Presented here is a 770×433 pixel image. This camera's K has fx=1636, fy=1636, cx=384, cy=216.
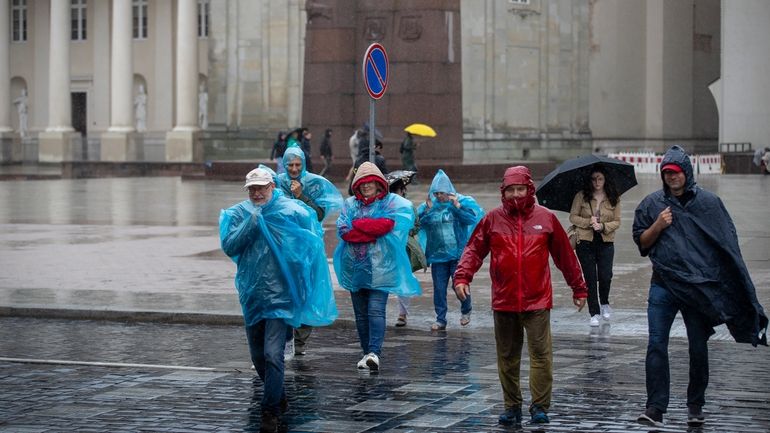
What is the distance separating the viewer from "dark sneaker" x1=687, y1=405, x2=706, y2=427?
9.14 meters

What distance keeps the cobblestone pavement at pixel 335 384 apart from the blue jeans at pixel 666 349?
0.61 ft

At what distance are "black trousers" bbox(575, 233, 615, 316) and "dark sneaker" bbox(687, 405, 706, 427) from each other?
4726 millimetres

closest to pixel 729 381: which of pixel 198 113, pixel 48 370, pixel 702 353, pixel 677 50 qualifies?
pixel 702 353

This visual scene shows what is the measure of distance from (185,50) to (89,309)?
54.4m

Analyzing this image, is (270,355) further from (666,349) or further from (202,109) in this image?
(202,109)

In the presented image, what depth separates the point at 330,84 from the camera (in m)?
33.5

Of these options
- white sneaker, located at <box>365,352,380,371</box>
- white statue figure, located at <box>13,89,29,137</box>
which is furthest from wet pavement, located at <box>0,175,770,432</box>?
white statue figure, located at <box>13,89,29,137</box>

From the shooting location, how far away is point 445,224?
1435cm

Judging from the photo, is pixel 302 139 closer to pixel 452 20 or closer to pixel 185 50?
pixel 452 20


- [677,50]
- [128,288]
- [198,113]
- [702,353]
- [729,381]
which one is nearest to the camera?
[702,353]

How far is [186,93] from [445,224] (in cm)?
5505

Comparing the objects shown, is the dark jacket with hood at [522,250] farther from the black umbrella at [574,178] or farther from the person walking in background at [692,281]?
the black umbrella at [574,178]

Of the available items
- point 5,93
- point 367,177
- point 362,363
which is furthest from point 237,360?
point 5,93

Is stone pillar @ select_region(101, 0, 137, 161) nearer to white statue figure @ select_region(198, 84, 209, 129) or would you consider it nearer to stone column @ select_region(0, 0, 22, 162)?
white statue figure @ select_region(198, 84, 209, 129)
